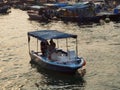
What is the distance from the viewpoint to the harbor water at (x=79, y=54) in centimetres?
2266

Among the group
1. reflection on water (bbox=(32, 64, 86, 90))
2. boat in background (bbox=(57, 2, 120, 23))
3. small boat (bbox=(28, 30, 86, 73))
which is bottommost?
boat in background (bbox=(57, 2, 120, 23))

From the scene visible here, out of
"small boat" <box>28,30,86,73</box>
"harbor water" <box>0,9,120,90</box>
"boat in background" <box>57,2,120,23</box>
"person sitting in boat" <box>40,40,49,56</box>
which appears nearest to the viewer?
"harbor water" <box>0,9,120,90</box>

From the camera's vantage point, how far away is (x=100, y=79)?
23.4 meters

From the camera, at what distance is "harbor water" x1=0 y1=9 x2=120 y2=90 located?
74.3 ft

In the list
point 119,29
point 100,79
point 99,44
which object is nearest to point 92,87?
point 100,79

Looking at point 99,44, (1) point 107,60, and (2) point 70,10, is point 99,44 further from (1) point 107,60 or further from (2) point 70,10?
(2) point 70,10

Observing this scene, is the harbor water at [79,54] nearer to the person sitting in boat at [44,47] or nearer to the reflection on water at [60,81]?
the reflection on water at [60,81]

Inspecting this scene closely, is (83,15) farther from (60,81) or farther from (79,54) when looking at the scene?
(60,81)

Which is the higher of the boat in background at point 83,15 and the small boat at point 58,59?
the small boat at point 58,59

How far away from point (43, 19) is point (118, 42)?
21.3 meters

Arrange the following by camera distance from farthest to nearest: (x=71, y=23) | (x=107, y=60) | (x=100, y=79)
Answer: (x=71, y=23) → (x=107, y=60) → (x=100, y=79)

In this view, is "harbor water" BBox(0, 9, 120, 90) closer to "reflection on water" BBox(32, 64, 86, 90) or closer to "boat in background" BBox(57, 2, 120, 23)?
"reflection on water" BBox(32, 64, 86, 90)

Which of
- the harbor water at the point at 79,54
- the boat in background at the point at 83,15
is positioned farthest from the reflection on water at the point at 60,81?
the boat in background at the point at 83,15

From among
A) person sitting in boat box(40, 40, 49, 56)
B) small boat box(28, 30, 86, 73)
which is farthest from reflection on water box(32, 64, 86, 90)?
person sitting in boat box(40, 40, 49, 56)
